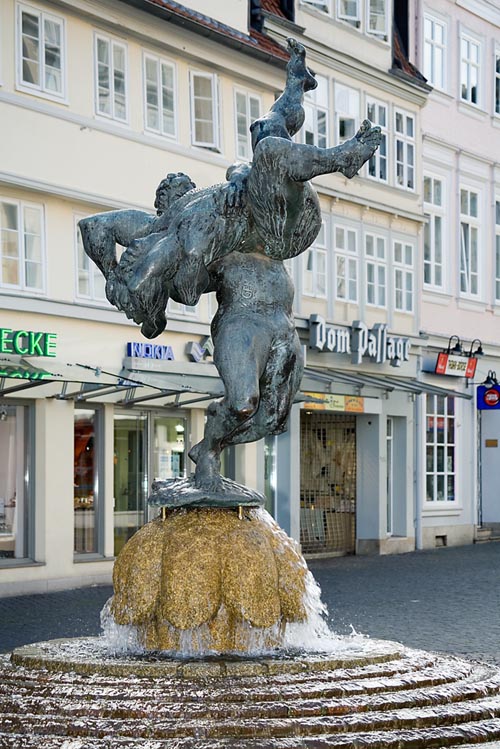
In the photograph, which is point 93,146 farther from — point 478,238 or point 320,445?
point 478,238

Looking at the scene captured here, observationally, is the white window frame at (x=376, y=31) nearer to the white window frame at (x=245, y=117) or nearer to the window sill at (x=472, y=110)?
the window sill at (x=472, y=110)

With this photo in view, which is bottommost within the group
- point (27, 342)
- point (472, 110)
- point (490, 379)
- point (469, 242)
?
point (27, 342)

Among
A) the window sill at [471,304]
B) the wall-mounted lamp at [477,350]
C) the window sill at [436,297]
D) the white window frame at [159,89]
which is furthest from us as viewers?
the window sill at [471,304]

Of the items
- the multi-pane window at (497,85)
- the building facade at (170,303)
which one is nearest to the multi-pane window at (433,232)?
the building facade at (170,303)

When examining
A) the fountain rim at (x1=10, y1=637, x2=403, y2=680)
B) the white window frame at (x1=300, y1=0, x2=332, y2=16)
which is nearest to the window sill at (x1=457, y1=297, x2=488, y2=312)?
the white window frame at (x1=300, y1=0, x2=332, y2=16)

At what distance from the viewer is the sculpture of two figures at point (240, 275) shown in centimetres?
760

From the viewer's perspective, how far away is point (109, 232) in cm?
813

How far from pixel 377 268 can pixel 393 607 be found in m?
12.2

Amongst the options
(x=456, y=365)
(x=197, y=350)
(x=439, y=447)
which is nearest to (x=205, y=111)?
(x=197, y=350)

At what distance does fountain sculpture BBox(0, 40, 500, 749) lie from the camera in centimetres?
619

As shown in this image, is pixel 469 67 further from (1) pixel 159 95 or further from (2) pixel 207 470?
(2) pixel 207 470

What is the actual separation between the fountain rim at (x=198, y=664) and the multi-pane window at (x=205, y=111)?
1501 centimetres

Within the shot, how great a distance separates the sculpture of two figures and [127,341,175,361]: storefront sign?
1192 cm

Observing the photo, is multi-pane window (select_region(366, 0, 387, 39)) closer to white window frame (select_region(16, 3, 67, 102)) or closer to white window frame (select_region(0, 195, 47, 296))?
white window frame (select_region(16, 3, 67, 102))
